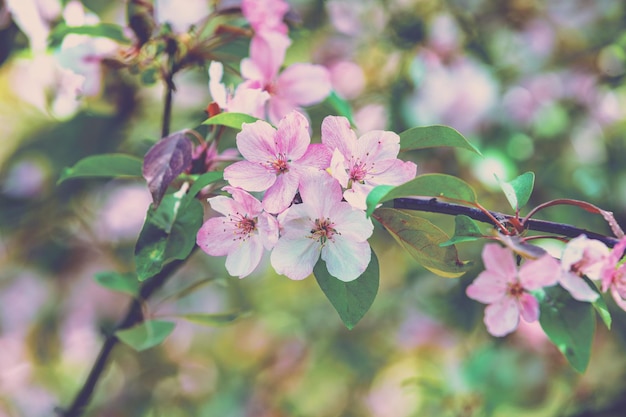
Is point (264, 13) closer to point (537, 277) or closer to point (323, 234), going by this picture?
point (323, 234)

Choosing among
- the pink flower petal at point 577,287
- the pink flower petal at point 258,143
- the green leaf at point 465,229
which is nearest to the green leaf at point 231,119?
the pink flower petal at point 258,143

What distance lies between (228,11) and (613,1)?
1.35m

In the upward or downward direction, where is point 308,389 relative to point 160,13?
downward

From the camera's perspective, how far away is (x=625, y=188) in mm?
1573

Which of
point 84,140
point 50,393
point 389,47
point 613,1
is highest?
point 613,1

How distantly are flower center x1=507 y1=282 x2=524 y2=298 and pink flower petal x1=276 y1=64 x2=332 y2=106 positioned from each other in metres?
0.37

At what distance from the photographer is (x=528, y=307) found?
23.7 inches

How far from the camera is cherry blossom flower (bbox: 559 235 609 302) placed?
0.55m

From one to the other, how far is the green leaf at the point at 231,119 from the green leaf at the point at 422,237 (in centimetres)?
17

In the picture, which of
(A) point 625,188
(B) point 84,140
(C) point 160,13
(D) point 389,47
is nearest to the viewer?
(C) point 160,13

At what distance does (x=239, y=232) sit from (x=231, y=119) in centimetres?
12

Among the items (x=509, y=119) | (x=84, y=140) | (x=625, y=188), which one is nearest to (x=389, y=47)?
(x=509, y=119)

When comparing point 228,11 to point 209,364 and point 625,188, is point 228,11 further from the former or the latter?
point 209,364

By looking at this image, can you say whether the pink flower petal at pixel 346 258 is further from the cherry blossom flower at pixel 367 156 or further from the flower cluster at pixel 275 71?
the flower cluster at pixel 275 71
